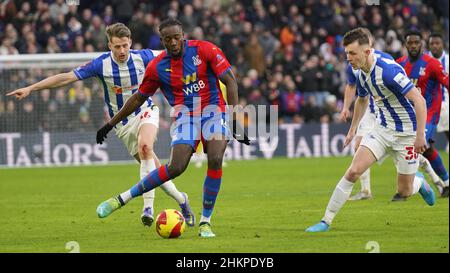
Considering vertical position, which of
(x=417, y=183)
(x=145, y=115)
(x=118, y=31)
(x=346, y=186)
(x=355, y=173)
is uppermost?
(x=118, y=31)

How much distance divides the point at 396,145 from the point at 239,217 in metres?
2.36

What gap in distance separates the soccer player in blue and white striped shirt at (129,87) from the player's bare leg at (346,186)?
5.64 feet

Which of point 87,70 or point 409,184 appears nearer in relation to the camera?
point 409,184

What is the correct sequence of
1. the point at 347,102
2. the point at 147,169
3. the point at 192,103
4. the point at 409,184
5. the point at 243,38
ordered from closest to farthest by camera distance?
the point at 192,103 → the point at 409,184 → the point at 147,169 → the point at 347,102 → the point at 243,38

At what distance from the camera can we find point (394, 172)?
1861cm

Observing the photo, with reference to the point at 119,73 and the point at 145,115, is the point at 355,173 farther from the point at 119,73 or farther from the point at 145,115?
the point at 119,73

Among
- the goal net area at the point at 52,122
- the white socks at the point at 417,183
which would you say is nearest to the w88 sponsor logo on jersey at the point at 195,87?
the white socks at the point at 417,183

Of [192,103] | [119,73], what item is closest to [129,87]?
[119,73]

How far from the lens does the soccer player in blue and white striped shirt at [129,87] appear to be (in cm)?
1064

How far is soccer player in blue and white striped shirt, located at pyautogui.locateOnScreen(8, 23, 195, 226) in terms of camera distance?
1064 centimetres

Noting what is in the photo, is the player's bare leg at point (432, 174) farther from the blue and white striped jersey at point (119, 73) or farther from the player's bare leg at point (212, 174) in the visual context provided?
the player's bare leg at point (212, 174)

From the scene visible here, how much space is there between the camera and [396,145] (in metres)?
10.0

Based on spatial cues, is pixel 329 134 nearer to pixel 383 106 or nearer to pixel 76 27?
pixel 76 27

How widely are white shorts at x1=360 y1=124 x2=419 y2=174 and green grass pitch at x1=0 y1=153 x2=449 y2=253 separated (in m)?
0.65
